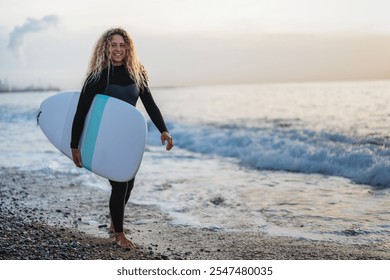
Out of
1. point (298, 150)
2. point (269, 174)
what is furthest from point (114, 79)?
point (298, 150)

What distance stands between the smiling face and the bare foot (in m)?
1.10

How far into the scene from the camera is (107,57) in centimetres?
286

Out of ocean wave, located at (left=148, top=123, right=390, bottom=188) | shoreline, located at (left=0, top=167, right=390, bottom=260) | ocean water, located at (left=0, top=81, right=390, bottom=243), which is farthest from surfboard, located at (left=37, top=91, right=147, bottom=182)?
ocean wave, located at (left=148, top=123, right=390, bottom=188)

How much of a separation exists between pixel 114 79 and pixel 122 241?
105cm

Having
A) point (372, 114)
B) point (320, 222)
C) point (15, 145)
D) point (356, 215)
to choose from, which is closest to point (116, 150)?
point (320, 222)

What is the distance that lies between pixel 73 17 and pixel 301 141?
185 inches

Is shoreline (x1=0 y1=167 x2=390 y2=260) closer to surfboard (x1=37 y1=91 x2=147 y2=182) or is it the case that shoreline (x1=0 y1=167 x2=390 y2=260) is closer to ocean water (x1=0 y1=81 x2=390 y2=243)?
Result: ocean water (x1=0 y1=81 x2=390 y2=243)

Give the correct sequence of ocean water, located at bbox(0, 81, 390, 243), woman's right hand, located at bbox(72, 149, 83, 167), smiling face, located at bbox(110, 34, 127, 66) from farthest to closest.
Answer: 1. ocean water, located at bbox(0, 81, 390, 243)
2. woman's right hand, located at bbox(72, 149, 83, 167)
3. smiling face, located at bbox(110, 34, 127, 66)

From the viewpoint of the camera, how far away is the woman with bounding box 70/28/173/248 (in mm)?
2838

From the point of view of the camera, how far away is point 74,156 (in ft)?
9.64

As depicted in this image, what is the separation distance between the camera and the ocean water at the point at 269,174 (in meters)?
3.93

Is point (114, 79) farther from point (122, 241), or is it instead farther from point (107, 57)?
point (122, 241)

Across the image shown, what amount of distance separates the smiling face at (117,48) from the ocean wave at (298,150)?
3847mm

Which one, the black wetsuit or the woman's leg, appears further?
the woman's leg
